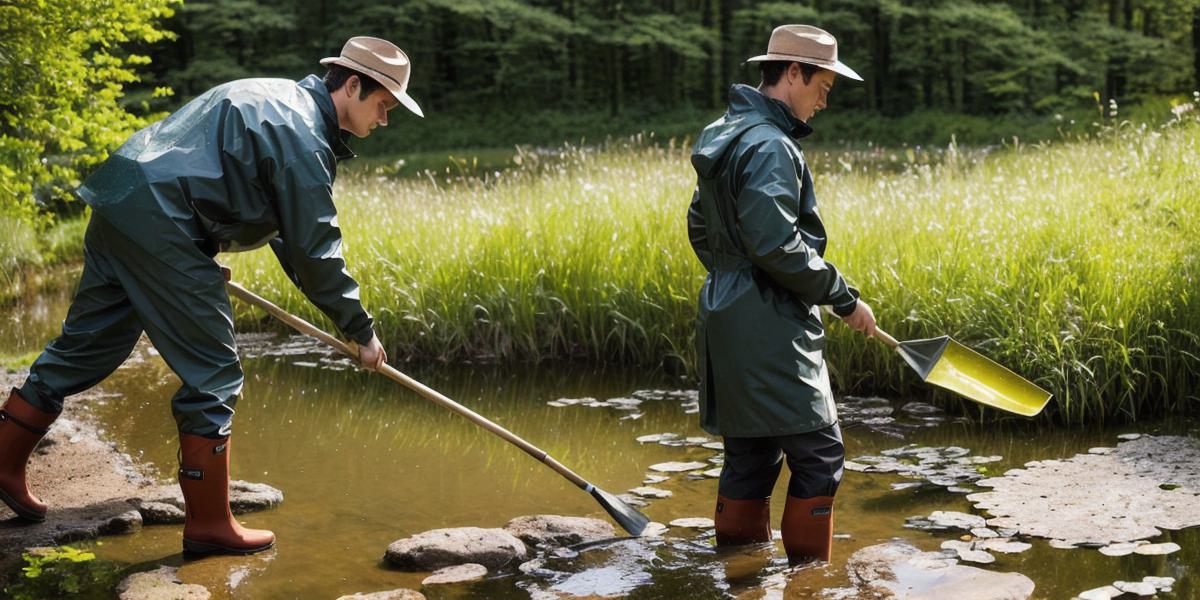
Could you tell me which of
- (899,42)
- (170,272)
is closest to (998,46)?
(899,42)

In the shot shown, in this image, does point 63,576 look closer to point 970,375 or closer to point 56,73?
point 970,375

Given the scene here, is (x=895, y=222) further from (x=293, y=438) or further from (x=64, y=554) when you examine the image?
(x=64, y=554)

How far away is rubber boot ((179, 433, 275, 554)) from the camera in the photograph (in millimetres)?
4262

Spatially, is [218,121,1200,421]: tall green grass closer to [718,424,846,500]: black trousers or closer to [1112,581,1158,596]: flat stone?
[1112,581,1158,596]: flat stone

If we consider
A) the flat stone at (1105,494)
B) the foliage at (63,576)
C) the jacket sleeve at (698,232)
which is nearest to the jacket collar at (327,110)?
the jacket sleeve at (698,232)

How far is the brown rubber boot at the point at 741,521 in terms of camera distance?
4.34m

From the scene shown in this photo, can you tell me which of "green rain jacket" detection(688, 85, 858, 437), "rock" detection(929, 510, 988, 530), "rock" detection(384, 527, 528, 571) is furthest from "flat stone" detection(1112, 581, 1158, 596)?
"rock" detection(384, 527, 528, 571)

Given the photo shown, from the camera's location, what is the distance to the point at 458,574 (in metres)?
4.28

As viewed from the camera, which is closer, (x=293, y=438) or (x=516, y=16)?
(x=293, y=438)

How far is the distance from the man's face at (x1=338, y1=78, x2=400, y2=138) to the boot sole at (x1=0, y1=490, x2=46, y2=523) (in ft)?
6.61

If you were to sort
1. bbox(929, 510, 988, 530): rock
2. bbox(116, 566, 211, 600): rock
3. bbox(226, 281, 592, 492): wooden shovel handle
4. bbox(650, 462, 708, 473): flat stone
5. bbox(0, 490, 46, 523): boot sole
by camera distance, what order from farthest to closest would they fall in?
bbox(650, 462, 708, 473): flat stone, bbox(929, 510, 988, 530): rock, bbox(0, 490, 46, 523): boot sole, bbox(226, 281, 592, 492): wooden shovel handle, bbox(116, 566, 211, 600): rock

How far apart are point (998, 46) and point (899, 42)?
349 centimetres

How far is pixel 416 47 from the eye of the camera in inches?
1241

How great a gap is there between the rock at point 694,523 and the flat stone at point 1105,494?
116 cm
